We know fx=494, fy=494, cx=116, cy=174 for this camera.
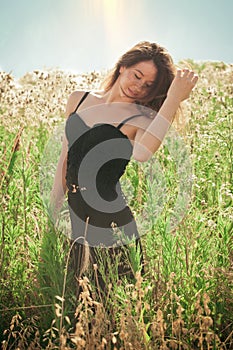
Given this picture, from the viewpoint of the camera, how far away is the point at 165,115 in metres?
2.32

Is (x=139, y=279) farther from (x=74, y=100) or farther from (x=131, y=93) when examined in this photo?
(x=74, y=100)

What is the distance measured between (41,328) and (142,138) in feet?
3.37

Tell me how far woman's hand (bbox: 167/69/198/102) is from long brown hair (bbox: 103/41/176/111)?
276mm

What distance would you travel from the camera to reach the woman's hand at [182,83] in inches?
89.7

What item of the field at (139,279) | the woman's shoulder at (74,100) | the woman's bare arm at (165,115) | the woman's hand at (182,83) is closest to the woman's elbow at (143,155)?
the woman's bare arm at (165,115)

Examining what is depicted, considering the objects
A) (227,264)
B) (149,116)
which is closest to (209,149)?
(149,116)

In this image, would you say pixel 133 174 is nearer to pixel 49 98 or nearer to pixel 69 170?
pixel 69 170

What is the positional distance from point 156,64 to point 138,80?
0.12 m

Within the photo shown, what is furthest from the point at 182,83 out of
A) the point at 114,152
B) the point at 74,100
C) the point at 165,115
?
the point at 74,100

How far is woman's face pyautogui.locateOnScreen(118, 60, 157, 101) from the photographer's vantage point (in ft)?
8.43

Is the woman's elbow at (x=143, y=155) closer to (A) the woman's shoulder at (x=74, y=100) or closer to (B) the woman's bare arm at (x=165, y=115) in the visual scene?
(B) the woman's bare arm at (x=165, y=115)

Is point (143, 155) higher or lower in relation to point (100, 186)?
higher

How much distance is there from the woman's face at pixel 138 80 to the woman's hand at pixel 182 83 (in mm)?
303

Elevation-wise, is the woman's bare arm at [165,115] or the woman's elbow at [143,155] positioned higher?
the woman's bare arm at [165,115]
